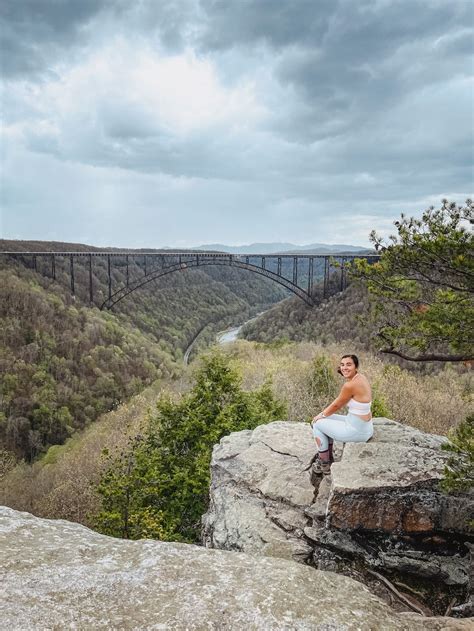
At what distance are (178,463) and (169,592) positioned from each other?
23.1ft

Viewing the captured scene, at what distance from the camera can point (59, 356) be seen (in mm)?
44156

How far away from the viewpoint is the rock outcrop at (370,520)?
4.81 metres

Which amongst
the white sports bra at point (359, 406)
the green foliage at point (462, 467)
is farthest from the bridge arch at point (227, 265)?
the green foliage at point (462, 467)

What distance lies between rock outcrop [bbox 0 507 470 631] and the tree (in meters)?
2.86

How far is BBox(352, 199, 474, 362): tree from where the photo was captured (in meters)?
4.68

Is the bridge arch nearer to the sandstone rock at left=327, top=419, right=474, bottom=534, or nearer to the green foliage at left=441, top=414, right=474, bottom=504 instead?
the sandstone rock at left=327, top=419, right=474, bottom=534

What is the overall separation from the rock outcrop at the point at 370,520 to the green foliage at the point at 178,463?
2925 millimetres

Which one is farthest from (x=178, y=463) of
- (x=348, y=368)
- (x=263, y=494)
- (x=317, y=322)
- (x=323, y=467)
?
(x=317, y=322)

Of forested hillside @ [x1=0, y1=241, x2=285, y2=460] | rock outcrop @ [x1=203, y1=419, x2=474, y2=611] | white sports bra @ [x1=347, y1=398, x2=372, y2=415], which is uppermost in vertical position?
→ white sports bra @ [x1=347, y1=398, x2=372, y2=415]

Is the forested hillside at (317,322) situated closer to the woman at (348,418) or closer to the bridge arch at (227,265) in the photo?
the bridge arch at (227,265)

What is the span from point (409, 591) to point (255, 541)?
5.92 ft

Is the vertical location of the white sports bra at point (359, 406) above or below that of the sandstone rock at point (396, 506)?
above

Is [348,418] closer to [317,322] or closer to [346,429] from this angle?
[346,429]

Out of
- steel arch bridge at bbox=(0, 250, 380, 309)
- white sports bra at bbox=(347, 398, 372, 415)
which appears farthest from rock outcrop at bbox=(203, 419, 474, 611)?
steel arch bridge at bbox=(0, 250, 380, 309)
